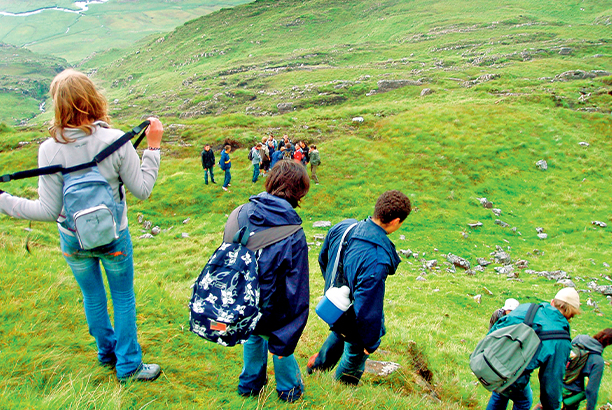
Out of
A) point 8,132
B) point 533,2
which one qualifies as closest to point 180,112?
point 8,132

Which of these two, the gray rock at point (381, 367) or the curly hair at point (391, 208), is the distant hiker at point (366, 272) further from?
the gray rock at point (381, 367)

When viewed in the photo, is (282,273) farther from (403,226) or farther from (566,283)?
(403,226)

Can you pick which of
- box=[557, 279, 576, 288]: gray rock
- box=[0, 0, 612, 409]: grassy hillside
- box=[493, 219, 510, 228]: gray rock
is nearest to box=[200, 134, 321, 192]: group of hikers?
box=[0, 0, 612, 409]: grassy hillside

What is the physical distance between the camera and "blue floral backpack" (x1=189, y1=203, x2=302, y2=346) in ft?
9.84

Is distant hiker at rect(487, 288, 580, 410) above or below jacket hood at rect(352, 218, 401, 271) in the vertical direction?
below

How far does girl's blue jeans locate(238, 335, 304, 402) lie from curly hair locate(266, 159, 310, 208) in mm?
1587

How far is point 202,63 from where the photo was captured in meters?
111

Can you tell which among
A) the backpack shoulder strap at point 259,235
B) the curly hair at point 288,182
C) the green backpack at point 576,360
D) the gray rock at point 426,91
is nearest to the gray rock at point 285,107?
the gray rock at point 426,91

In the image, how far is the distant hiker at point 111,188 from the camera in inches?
114

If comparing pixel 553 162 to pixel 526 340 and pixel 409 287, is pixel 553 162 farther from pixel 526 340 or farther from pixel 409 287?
pixel 526 340

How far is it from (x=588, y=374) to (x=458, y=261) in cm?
923

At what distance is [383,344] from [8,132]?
48.1 metres

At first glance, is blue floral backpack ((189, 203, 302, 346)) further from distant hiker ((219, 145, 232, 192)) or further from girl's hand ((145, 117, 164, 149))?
distant hiker ((219, 145, 232, 192))

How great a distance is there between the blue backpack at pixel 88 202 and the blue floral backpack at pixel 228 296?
0.94 m
